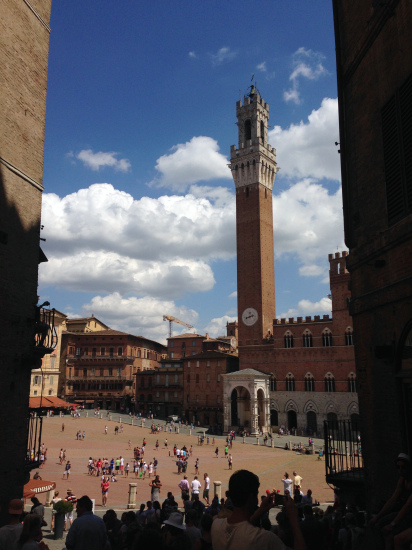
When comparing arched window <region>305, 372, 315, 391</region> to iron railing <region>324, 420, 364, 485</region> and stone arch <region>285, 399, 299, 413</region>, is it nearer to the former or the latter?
Answer: stone arch <region>285, 399, 299, 413</region>

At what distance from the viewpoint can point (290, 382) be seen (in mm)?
54062

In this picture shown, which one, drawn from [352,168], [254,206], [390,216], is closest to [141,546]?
[390,216]

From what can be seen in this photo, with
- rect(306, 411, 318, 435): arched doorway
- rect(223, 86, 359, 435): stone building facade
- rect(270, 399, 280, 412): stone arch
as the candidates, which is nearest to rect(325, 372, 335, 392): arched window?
rect(223, 86, 359, 435): stone building facade

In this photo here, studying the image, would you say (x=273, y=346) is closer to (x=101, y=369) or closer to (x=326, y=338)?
(x=326, y=338)

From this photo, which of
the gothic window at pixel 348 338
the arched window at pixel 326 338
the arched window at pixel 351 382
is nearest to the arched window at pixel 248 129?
the arched window at pixel 326 338

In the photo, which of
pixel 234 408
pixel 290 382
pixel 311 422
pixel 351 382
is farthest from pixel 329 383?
pixel 234 408

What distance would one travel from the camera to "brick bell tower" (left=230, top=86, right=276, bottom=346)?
59231mm

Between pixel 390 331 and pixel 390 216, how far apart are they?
6.58ft

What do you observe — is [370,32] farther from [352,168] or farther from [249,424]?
[249,424]

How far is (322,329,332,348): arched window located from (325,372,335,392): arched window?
329 cm

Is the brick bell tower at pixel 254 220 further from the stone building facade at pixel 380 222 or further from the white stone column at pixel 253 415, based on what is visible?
the stone building facade at pixel 380 222

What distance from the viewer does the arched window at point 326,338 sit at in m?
52.8

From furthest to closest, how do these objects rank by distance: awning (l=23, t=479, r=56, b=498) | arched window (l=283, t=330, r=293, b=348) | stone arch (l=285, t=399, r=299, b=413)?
arched window (l=283, t=330, r=293, b=348), stone arch (l=285, t=399, r=299, b=413), awning (l=23, t=479, r=56, b=498)

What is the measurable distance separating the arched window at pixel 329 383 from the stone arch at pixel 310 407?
221 centimetres
